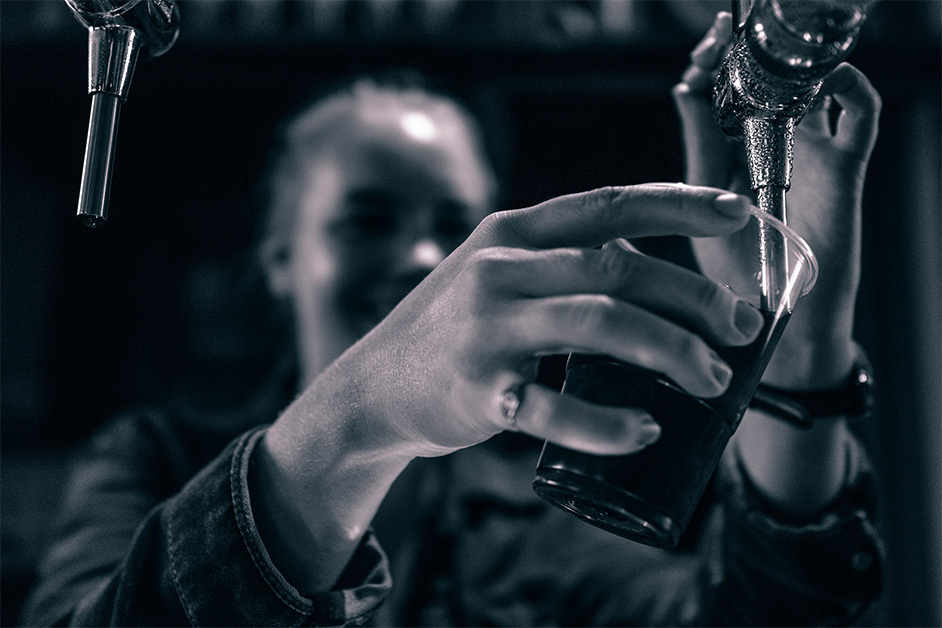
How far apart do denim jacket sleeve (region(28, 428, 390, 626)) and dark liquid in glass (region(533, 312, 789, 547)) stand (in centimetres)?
19

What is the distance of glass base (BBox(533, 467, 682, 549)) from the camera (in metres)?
0.31

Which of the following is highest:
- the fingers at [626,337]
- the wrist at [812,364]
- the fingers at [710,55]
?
the fingers at [710,55]

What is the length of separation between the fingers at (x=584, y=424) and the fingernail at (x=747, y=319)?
0.06 m

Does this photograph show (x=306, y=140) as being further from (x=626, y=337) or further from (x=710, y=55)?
(x=626, y=337)

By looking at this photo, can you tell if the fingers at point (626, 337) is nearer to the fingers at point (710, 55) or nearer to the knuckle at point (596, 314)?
the knuckle at point (596, 314)

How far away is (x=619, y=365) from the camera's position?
12.6 inches

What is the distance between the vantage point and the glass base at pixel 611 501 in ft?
1.01

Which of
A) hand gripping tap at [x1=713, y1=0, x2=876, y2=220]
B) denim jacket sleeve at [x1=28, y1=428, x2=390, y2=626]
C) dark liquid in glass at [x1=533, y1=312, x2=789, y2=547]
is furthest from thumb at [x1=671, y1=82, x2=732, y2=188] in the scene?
denim jacket sleeve at [x1=28, y1=428, x2=390, y2=626]

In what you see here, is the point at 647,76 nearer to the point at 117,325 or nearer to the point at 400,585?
the point at 400,585

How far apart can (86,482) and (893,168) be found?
174 centimetres

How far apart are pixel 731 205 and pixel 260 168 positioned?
65.1 inches

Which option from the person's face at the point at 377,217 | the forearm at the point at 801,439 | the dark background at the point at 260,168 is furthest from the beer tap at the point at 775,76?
the dark background at the point at 260,168

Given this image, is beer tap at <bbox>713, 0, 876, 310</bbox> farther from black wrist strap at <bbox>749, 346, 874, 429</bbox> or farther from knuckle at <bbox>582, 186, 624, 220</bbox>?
black wrist strap at <bbox>749, 346, 874, 429</bbox>

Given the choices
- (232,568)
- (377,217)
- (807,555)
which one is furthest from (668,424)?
(377,217)
